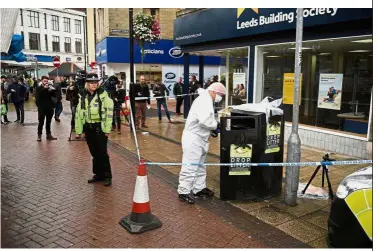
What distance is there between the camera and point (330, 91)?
324 inches

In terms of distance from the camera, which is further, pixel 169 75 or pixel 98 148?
pixel 169 75

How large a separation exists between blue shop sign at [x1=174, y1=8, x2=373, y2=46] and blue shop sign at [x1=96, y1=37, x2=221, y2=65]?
9.64 m

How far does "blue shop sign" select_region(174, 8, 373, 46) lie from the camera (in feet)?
23.3

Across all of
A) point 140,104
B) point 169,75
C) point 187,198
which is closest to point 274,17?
point 140,104

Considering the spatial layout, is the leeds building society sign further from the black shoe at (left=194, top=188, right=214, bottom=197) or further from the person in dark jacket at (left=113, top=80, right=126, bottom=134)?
the black shoe at (left=194, top=188, right=214, bottom=197)

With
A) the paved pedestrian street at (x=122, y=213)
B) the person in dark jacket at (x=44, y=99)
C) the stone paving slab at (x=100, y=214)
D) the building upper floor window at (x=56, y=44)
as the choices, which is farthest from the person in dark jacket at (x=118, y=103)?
the building upper floor window at (x=56, y=44)

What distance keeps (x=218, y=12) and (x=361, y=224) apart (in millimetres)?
8564

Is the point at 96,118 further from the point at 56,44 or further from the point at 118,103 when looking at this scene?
the point at 56,44

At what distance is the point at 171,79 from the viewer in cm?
2300

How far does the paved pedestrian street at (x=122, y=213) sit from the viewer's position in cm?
373

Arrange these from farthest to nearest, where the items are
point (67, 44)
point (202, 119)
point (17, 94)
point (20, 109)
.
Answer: point (67, 44) → point (20, 109) → point (17, 94) → point (202, 119)

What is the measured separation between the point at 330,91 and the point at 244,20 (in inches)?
121

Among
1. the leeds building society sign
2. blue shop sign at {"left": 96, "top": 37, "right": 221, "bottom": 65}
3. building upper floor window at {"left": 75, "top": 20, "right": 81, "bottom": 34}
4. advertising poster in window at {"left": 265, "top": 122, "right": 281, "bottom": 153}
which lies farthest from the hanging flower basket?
building upper floor window at {"left": 75, "top": 20, "right": 81, "bottom": 34}

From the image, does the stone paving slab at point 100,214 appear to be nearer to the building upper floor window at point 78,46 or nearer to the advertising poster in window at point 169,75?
the advertising poster in window at point 169,75
